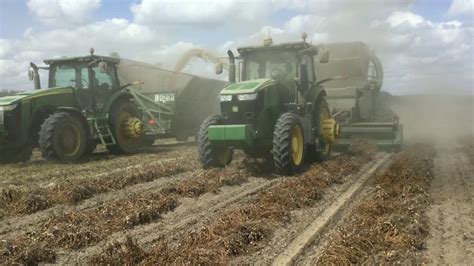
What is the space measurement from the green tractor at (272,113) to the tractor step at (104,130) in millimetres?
3639

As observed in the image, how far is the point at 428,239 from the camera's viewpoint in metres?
4.86

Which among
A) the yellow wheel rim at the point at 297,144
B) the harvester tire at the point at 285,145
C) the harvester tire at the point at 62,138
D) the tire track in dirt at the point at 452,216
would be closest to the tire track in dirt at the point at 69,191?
the harvester tire at the point at 285,145

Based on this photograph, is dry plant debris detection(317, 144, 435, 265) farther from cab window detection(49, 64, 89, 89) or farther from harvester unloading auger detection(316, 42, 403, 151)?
cab window detection(49, 64, 89, 89)

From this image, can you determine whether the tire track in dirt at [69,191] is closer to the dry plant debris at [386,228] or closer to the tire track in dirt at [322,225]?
the tire track in dirt at [322,225]

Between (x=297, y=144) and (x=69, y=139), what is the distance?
5.09 metres

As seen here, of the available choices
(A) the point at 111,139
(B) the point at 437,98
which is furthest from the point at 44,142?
(B) the point at 437,98

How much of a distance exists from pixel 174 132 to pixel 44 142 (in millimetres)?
5226

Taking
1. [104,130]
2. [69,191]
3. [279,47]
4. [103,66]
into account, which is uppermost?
[279,47]

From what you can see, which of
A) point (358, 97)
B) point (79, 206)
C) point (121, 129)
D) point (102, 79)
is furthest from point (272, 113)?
point (358, 97)

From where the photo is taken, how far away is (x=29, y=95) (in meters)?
10.8

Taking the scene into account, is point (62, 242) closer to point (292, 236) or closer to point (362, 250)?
point (292, 236)

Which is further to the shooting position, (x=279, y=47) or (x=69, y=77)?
(x=69, y=77)

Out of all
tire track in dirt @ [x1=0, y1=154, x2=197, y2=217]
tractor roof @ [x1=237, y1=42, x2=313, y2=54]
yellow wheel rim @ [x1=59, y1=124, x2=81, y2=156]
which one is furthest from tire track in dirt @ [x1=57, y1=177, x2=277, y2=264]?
yellow wheel rim @ [x1=59, y1=124, x2=81, y2=156]

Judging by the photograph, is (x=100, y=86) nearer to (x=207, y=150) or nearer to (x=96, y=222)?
(x=207, y=150)
